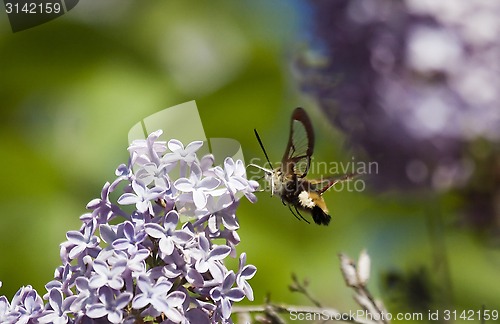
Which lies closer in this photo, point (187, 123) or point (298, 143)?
point (298, 143)

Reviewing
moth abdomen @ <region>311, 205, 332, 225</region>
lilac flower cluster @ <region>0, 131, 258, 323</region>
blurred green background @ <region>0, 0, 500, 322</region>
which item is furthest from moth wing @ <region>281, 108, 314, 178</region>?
blurred green background @ <region>0, 0, 500, 322</region>

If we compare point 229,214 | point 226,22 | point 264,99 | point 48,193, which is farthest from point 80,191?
point 229,214

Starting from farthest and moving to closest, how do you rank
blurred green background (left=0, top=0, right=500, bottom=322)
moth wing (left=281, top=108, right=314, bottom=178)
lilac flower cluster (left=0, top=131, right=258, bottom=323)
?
blurred green background (left=0, top=0, right=500, bottom=322) → moth wing (left=281, top=108, right=314, bottom=178) → lilac flower cluster (left=0, top=131, right=258, bottom=323)

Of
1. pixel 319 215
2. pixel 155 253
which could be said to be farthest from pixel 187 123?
pixel 155 253

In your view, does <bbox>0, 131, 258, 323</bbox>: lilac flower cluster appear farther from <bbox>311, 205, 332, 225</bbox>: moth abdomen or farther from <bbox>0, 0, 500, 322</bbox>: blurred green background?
<bbox>0, 0, 500, 322</bbox>: blurred green background

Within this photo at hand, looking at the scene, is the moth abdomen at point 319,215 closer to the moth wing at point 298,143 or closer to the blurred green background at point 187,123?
the moth wing at point 298,143

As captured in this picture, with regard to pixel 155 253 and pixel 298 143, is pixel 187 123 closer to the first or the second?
pixel 298 143
